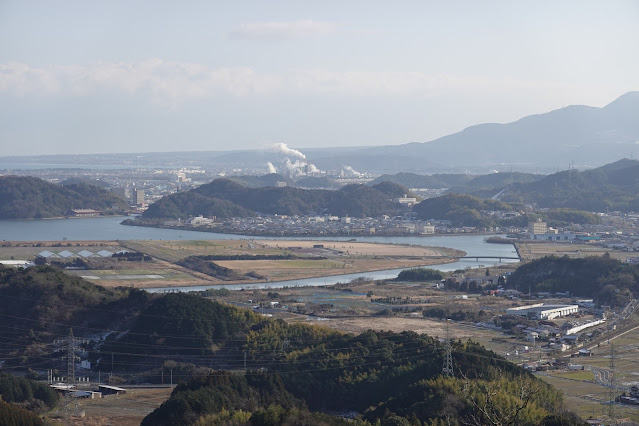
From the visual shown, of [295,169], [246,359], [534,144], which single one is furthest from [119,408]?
[534,144]

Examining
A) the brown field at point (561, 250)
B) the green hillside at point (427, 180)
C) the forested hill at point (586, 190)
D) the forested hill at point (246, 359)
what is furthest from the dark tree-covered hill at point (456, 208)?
the forested hill at point (246, 359)

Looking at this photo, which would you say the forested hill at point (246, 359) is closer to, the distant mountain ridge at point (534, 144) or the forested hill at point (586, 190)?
the forested hill at point (586, 190)

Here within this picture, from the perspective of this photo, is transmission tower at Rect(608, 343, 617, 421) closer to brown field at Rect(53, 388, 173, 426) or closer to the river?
brown field at Rect(53, 388, 173, 426)

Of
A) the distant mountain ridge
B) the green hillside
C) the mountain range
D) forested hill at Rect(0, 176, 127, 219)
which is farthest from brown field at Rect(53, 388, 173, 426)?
the distant mountain ridge

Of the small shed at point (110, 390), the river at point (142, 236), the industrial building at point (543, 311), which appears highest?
the river at point (142, 236)

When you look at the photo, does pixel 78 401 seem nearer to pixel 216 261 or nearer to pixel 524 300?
pixel 524 300
